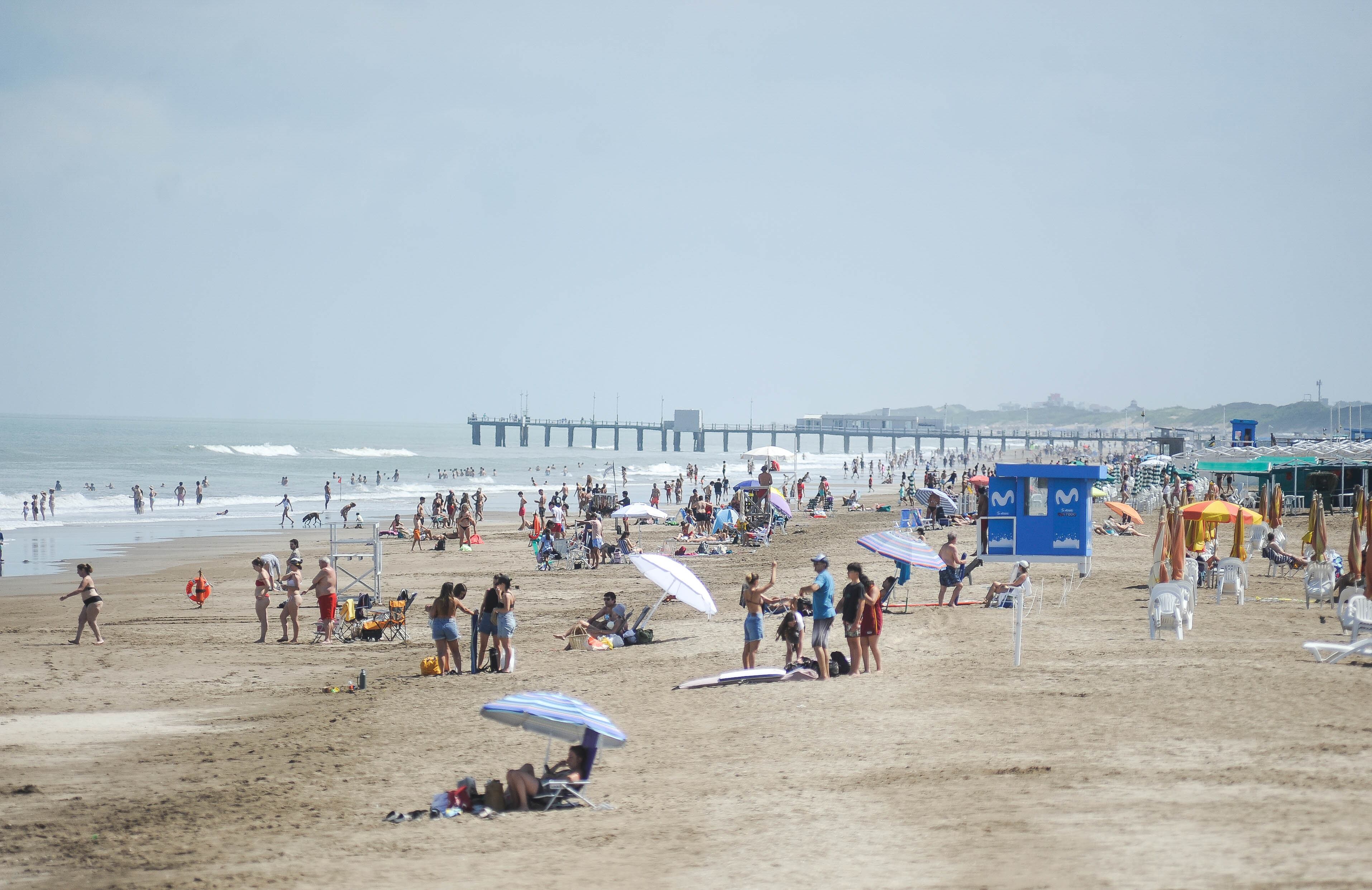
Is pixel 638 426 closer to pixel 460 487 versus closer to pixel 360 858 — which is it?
pixel 460 487

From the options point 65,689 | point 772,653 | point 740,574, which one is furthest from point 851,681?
point 740,574

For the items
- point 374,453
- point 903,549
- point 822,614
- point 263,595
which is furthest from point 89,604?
point 374,453

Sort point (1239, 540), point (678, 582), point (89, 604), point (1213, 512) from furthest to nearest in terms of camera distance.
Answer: point (1239, 540), point (1213, 512), point (89, 604), point (678, 582)

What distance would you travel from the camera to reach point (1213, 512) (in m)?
16.8

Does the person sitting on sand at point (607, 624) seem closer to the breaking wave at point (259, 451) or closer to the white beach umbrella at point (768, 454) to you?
the white beach umbrella at point (768, 454)

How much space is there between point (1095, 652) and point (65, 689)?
414 inches

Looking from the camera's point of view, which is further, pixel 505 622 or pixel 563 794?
pixel 505 622

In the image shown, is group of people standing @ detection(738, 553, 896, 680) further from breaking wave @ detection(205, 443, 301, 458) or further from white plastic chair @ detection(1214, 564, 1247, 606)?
breaking wave @ detection(205, 443, 301, 458)

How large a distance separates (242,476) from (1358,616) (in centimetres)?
6496

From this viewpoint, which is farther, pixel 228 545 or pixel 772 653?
pixel 228 545

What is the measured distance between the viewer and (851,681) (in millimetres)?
10914

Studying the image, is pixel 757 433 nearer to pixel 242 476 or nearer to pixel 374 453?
pixel 374 453

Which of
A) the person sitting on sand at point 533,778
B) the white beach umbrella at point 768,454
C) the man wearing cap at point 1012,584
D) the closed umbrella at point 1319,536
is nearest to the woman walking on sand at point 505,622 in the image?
the person sitting on sand at point 533,778

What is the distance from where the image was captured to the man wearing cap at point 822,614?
11.0 meters
